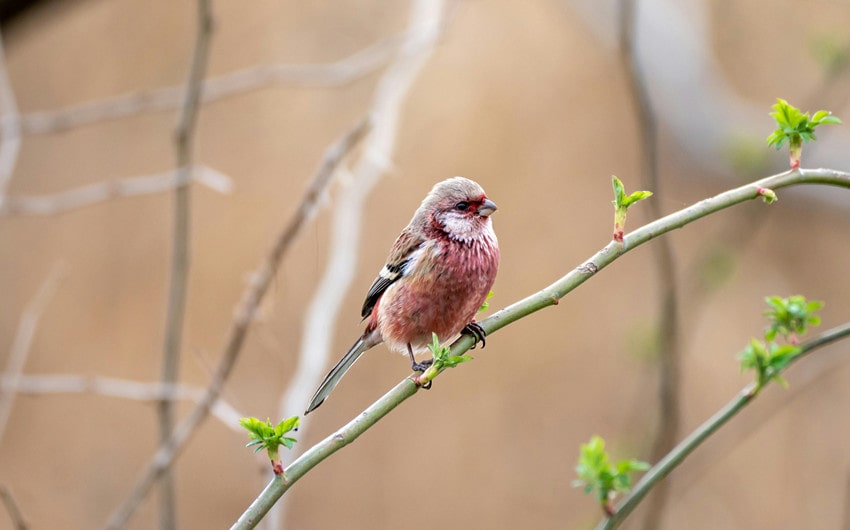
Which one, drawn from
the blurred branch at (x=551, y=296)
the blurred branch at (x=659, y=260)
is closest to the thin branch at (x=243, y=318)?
the blurred branch at (x=659, y=260)

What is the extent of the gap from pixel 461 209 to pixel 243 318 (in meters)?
0.84

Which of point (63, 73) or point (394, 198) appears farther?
point (63, 73)

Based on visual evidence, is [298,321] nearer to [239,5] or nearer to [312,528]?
[312,528]

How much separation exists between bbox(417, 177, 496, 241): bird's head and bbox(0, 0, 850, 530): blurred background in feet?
15.8

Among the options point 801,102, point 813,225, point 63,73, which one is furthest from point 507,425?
point 63,73

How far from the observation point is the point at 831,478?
6.49 meters

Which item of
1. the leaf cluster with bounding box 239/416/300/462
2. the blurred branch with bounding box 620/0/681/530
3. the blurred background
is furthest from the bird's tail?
the blurred background

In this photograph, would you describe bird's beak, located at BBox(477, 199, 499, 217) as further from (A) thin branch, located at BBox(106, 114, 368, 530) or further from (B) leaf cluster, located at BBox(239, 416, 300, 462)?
(B) leaf cluster, located at BBox(239, 416, 300, 462)

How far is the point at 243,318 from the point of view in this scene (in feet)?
9.02

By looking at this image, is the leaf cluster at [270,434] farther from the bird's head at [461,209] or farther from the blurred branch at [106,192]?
the blurred branch at [106,192]

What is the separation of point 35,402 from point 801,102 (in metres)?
6.51

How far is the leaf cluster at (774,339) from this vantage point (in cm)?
176

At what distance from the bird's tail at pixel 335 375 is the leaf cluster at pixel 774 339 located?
859mm

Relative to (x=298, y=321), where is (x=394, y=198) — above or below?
above
